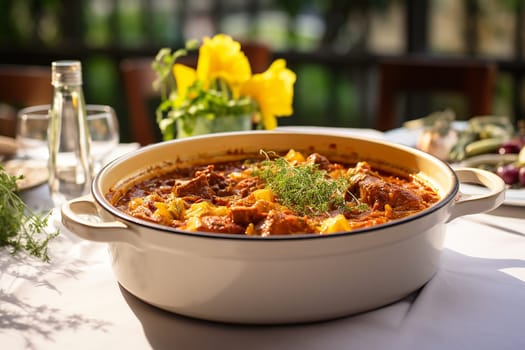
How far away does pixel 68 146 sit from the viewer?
1.59 m

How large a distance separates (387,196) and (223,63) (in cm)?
77

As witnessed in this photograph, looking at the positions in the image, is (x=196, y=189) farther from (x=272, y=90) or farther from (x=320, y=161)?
(x=272, y=90)

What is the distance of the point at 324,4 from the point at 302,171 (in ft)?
12.3

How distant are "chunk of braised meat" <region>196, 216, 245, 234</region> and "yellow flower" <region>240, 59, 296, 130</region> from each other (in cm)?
79

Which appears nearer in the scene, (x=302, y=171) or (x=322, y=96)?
(x=302, y=171)

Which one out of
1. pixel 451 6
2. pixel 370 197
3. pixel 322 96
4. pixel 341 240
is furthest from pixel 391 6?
pixel 341 240

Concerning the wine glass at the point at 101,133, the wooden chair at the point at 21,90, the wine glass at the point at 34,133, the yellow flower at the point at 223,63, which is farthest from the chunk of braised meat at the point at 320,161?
the wooden chair at the point at 21,90

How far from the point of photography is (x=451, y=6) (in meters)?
4.56

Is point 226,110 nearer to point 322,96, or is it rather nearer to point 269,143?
point 269,143

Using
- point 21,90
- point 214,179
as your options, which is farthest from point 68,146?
point 21,90

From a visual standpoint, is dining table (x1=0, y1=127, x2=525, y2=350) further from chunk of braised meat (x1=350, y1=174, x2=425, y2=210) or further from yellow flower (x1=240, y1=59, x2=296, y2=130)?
yellow flower (x1=240, y1=59, x2=296, y2=130)

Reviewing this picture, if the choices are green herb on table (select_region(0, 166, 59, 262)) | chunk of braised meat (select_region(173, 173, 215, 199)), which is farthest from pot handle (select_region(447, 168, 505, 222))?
green herb on table (select_region(0, 166, 59, 262))

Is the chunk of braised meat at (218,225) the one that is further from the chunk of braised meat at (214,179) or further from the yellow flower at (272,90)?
the yellow flower at (272,90)

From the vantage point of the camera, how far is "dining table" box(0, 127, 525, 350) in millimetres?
941
